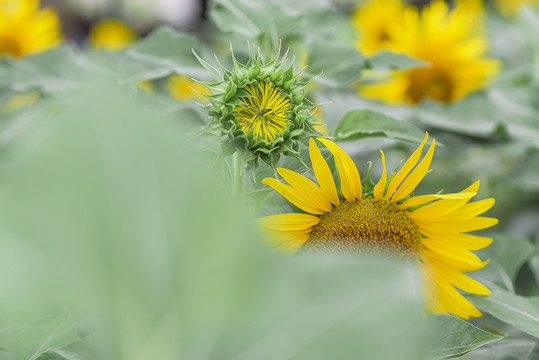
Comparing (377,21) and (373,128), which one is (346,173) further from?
(377,21)

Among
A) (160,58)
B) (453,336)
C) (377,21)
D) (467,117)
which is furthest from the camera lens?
(377,21)

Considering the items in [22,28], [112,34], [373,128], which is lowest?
[373,128]

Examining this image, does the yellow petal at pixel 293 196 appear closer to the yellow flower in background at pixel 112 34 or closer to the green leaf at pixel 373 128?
the green leaf at pixel 373 128

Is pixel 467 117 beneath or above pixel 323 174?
above

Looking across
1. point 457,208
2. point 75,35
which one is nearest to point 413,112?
point 457,208

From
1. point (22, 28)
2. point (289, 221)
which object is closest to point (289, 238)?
point (289, 221)

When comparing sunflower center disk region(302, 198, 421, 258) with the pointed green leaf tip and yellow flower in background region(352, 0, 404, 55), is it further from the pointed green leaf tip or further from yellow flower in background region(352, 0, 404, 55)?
yellow flower in background region(352, 0, 404, 55)

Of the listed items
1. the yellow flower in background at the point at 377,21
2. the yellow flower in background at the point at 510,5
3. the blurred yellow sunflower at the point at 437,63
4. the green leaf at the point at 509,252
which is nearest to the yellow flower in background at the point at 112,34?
the yellow flower in background at the point at 377,21
